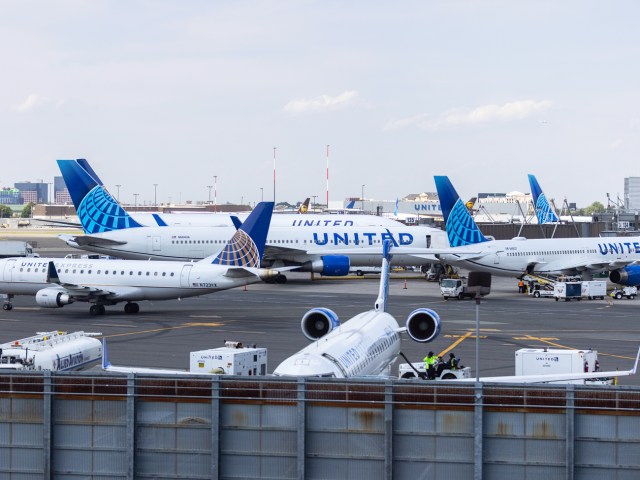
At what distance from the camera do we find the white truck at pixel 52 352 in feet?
112

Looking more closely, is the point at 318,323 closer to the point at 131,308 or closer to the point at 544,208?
the point at 131,308

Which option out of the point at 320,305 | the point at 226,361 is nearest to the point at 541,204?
the point at 320,305

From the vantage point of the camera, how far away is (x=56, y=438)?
21109 millimetres

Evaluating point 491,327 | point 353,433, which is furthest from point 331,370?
point 491,327

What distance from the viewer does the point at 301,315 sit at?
2474 inches

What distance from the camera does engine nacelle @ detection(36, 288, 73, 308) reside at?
59.6m

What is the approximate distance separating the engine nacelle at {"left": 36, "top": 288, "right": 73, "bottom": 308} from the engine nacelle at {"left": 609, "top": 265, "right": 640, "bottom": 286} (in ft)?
143

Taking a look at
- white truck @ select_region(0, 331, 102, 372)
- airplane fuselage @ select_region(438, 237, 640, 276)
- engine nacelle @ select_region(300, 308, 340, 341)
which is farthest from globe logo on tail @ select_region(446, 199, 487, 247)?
engine nacelle @ select_region(300, 308, 340, 341)

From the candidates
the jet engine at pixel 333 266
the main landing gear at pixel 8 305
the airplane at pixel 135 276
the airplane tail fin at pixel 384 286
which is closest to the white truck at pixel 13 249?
the jet engine at pixel 333 266

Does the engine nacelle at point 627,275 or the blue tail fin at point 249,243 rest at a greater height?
the blue tail fin at point 249,243

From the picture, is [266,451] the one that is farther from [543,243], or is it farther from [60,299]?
[543,243]

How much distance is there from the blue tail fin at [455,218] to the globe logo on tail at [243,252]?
2568 cm

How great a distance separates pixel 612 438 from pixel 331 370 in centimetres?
829

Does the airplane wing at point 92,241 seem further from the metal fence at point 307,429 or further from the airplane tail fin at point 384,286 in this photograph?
the metal fence at point 307,429
